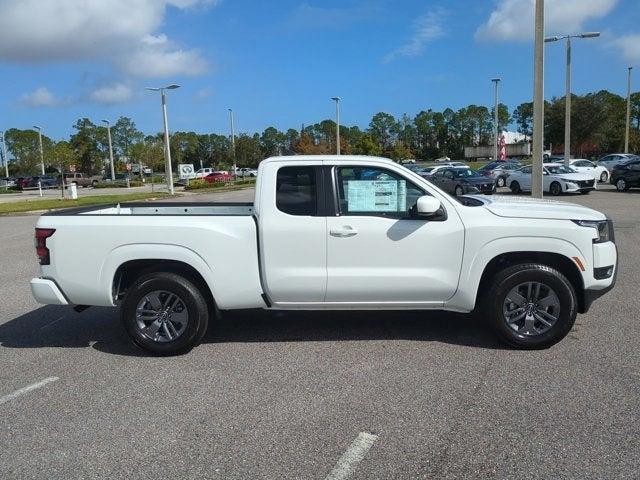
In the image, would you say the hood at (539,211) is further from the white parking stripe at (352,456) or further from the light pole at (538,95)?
the light pole at (538,95)

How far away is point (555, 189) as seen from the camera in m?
25.1

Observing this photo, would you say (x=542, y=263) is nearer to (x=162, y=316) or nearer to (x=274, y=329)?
(x=274, y=329)

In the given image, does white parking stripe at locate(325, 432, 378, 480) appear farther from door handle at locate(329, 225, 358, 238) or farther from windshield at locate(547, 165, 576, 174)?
windshield at locate(547, 165, 576, 174)

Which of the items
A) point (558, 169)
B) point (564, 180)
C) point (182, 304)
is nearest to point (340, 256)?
point (182, 304)

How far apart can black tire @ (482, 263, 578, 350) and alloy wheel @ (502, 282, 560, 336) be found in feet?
0.11

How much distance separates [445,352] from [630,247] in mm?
7391

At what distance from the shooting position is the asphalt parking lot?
3.42 m

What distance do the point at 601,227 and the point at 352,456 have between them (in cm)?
334

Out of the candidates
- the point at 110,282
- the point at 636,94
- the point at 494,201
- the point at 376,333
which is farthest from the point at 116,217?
the point at 636,94

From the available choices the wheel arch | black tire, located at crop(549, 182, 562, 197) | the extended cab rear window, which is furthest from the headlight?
black tire, located at crop(549, 182, 562, 197)

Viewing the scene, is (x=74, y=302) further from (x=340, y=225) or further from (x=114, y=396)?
(x=340, y=225)

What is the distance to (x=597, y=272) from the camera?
514cm

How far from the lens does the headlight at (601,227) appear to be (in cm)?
515

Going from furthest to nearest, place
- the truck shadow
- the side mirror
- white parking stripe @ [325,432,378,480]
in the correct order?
the truck shadow, the side mirror, white parking stripe @ [325,432,378,480]
